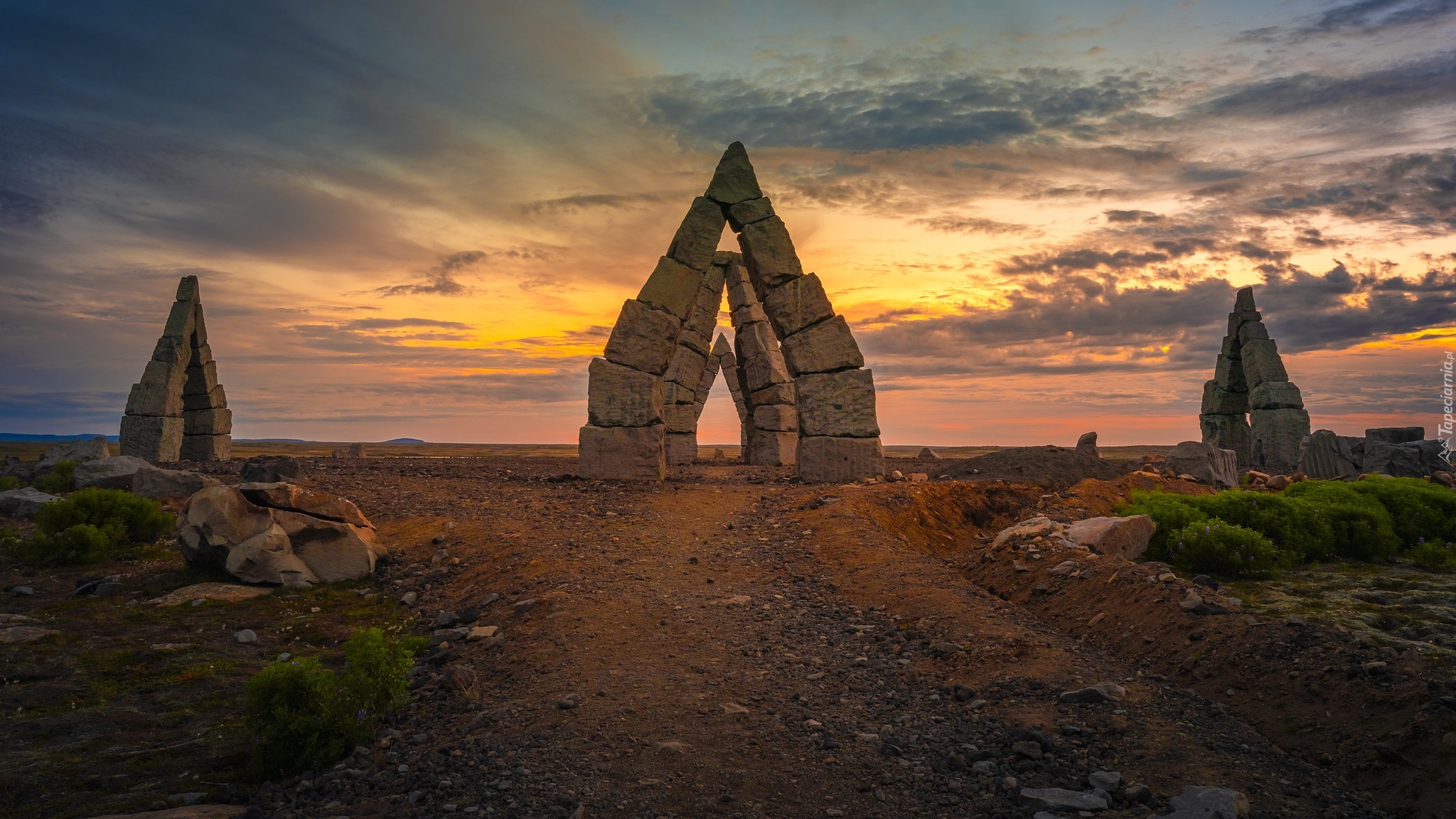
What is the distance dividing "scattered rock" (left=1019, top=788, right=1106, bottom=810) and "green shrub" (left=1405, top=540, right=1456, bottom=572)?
8066 mm

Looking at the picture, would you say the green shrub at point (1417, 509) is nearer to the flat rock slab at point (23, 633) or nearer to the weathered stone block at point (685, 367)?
the flat rock slab at point (23, 633)

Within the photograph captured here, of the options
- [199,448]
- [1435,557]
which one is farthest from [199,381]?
[1435,557]

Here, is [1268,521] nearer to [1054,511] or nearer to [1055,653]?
[1054,511]

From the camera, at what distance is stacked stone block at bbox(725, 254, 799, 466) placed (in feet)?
78.6

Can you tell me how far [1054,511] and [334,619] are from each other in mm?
9107

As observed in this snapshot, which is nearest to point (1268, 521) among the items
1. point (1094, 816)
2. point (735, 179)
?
point (1094, 816)

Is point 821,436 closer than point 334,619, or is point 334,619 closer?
point 334,619

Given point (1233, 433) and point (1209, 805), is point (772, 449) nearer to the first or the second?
point (1233, 433)

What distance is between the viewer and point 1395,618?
6777 mm

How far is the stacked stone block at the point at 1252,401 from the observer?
23141 mm

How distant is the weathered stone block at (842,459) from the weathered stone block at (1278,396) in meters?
15.8

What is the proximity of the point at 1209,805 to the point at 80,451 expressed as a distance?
2538 centimetres

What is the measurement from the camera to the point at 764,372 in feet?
79.5

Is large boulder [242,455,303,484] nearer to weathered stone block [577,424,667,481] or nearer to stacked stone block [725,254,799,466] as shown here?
weathered stone block [577,424,667,481]
